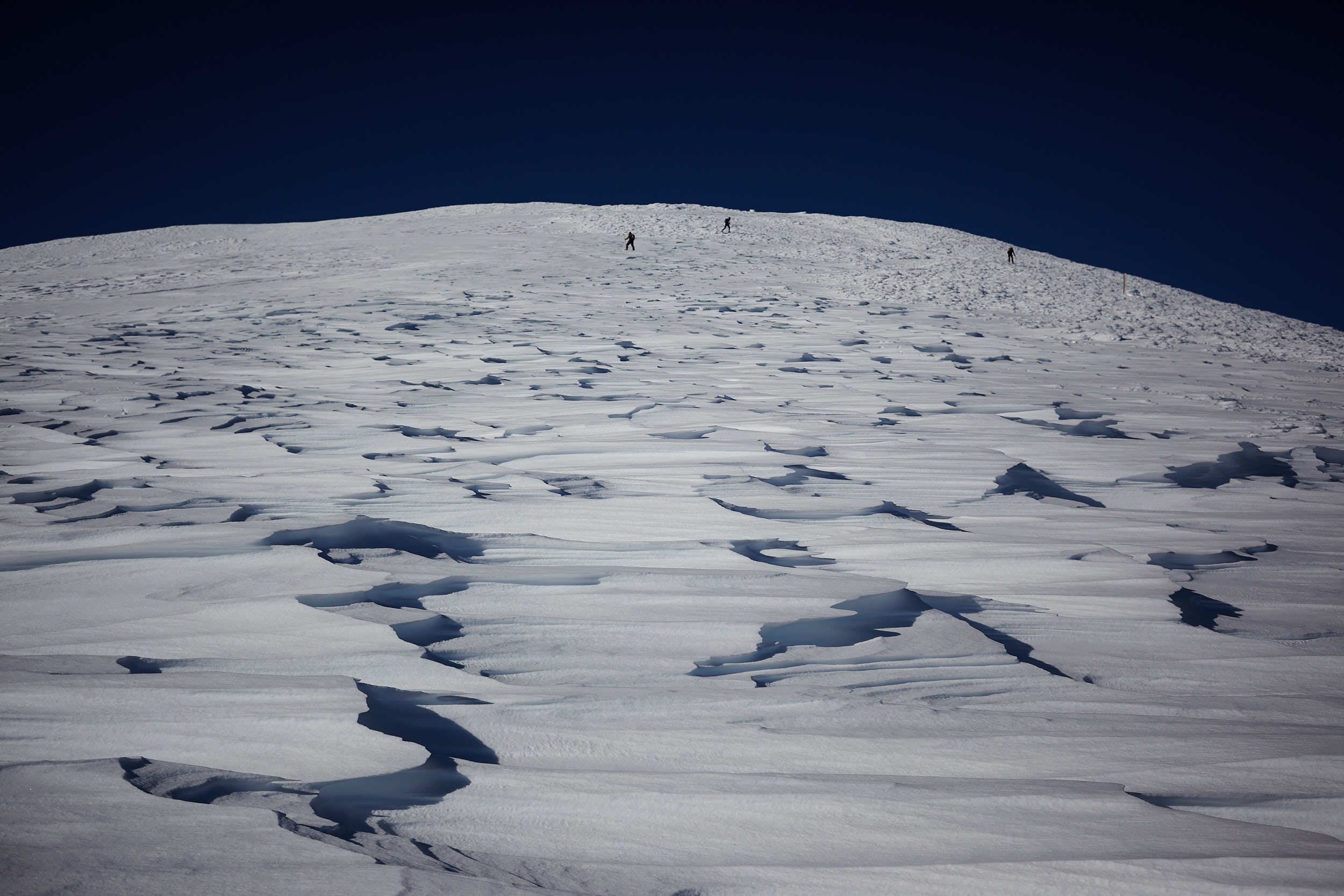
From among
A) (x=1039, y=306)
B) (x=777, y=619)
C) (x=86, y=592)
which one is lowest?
(x=86, y=592)

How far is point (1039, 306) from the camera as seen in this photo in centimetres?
1468

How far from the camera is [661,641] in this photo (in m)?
2.52

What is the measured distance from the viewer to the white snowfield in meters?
1.51

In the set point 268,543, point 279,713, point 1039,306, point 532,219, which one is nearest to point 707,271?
point 1039,306

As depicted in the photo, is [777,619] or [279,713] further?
[777,619]

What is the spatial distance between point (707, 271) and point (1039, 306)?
21.6 feet

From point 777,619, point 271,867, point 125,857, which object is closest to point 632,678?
point 777,619

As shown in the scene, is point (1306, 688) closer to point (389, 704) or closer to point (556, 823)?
point (556, 823)

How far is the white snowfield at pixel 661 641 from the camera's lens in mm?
1507

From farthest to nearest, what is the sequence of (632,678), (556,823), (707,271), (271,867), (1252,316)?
(707,271), (1252,316), (632,678), (556,823), (271,867)

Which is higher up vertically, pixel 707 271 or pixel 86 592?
pixel 707 271

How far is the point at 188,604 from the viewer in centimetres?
260

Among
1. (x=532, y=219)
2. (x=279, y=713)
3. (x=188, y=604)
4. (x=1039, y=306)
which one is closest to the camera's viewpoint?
(x=279, y=713)

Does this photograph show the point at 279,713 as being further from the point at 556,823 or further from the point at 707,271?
the point at 707,271
